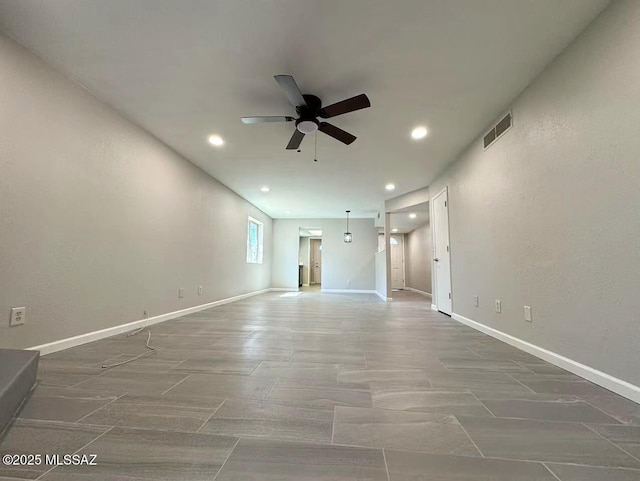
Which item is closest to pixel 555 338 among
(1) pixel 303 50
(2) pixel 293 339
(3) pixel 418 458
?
(3) pixel 418 458

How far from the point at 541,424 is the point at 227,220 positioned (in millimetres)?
5209

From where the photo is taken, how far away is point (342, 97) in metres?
2.45

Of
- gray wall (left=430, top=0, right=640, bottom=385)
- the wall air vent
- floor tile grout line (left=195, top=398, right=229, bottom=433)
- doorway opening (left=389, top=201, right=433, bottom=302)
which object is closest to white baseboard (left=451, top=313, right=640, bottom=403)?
gray wall (left=430, top=0, right=640, bottom=385)

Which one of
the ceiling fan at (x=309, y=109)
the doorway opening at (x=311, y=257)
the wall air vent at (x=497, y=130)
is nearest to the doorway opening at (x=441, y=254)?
the wall air vent at (x=497, y=130)

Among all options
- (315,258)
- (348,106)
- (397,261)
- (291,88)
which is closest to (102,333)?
(291,88)

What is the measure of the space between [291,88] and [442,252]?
11.2 feet

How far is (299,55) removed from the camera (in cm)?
197

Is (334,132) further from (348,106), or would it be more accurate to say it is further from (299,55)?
(299,55)

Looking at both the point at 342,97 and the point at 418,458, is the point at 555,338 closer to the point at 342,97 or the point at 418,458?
the point at 418,458

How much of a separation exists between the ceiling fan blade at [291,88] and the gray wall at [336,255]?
6279 millimetres

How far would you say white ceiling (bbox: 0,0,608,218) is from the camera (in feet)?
5.34

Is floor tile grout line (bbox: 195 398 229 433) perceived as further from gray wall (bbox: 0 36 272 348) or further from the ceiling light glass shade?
the ceiling light glass shade

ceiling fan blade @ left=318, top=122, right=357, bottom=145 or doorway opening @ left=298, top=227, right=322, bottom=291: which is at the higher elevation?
ceiling fan blade @ left=318, top=122, right=357, bottom=145

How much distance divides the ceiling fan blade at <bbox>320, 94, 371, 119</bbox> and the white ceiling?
209 millimetres
